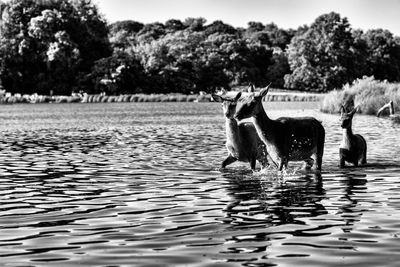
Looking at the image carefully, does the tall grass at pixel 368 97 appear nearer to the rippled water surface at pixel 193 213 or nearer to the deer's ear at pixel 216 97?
the rippled water surface at pixel 193 213

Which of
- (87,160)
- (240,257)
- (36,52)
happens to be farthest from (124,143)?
(36,52)

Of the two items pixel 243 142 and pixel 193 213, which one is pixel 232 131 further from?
pixel 193 213

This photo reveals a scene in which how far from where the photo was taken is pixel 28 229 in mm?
11289

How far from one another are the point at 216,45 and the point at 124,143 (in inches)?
4616

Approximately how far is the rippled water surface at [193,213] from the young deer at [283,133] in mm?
552

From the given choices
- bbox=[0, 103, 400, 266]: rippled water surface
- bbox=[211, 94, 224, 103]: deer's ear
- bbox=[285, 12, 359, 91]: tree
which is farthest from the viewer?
bbox=[285, 12, 359, 91]: tree

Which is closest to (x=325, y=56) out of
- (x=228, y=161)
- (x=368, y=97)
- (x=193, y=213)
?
(x=368, y=97)

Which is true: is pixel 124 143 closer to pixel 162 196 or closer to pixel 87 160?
pixel 87 160

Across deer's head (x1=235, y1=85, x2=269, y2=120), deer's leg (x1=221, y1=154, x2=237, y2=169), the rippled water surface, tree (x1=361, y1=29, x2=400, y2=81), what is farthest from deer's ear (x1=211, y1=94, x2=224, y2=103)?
tree (x1=361, y1=29, x2=400, y2=81)

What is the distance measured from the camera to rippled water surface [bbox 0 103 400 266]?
9.39m

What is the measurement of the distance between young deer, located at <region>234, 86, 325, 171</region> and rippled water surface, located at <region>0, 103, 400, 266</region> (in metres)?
0.55

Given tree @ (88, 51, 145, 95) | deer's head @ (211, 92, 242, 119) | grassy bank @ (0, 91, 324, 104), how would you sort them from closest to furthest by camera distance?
1. deer's head @ (211, 92, 242, 119)
2. grassy bank @ (0, 91, 324, 104)
3. tree @ (88, 51, 145, 95)

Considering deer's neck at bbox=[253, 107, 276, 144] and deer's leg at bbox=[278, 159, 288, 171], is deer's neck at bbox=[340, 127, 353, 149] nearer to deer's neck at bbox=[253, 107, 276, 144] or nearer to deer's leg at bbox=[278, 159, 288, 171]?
deer's leg at bbox=[278, 159, 288, 171]

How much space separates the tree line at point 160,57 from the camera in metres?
114
